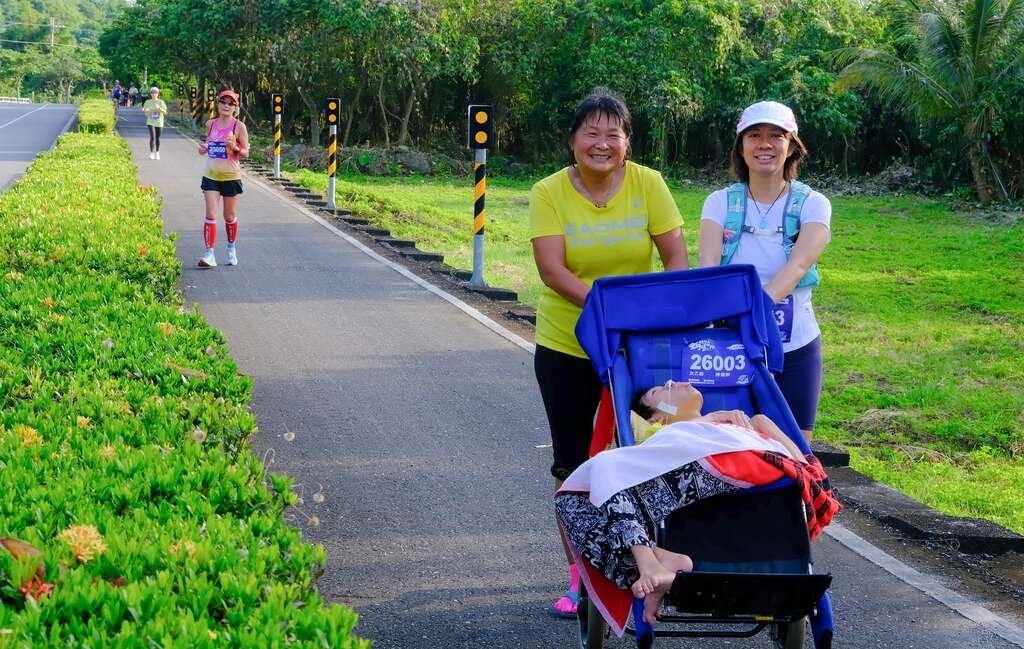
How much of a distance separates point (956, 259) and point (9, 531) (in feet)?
51.8

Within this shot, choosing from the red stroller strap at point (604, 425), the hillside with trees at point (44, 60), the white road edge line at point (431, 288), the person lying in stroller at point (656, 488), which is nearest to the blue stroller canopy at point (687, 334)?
the red stroller strap at point (604, 425)

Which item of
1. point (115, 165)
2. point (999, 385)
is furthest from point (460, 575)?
point (115, 165)

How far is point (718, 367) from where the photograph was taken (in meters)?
4.13

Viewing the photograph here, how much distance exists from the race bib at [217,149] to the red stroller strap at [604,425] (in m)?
8.76

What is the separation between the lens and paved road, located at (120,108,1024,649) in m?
4.49

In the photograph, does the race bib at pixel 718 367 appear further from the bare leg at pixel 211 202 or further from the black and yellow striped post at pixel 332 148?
the black and yellow striped post at pixel 332 148

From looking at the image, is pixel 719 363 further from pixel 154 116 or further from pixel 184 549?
pixel 154 116

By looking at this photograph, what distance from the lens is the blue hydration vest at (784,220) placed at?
448 cm

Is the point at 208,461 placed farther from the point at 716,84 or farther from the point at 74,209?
the point at 716,84

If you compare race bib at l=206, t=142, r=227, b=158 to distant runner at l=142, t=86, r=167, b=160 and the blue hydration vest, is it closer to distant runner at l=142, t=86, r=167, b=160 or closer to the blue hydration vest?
the blue hydration vest

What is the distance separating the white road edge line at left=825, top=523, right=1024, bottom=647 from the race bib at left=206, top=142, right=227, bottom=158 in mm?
8403

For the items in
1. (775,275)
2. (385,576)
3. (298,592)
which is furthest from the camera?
(385,576)

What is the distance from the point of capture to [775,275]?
14.6 feet

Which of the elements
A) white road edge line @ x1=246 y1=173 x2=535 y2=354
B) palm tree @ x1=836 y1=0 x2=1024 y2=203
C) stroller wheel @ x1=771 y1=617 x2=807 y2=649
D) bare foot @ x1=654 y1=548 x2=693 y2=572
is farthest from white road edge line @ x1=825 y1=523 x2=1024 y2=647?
palm tree @ x1=836 y1=0 x2=1024 y2=203
